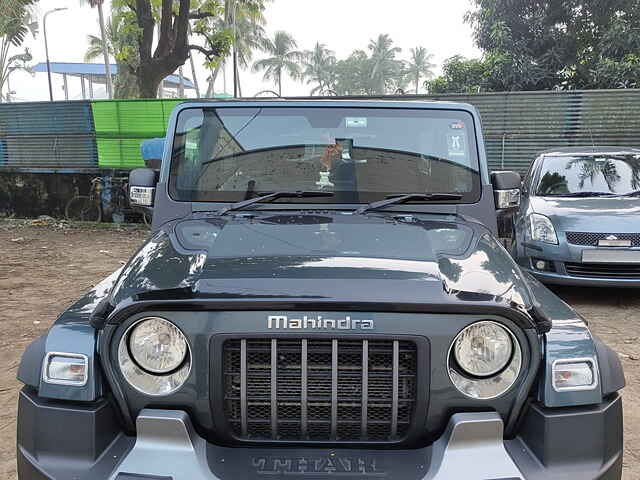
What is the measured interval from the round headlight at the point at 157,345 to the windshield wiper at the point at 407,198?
119 cm

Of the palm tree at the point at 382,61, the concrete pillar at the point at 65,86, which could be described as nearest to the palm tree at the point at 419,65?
the palm tree at the point at 382,61

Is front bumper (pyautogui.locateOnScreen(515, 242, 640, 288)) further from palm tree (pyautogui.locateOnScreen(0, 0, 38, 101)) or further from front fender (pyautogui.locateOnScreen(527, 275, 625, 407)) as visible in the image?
palm tree (pyautogui.locateOnScreen(0, 0, 38, 101))

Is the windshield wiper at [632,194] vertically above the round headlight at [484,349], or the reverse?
the windshield wiper at [632,194]

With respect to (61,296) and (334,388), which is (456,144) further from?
(61,296)

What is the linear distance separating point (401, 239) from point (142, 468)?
122cm

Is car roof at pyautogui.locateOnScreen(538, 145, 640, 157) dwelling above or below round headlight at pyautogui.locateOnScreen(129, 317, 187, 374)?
above

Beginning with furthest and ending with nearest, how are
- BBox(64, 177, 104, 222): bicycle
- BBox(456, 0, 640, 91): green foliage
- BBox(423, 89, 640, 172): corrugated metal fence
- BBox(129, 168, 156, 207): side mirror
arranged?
BBox(456, 0, 640, 91): green foliage → BBox(64, 177, 104, 222): bicycle → BBox(423, 89, 640, 172): corrugated metal fence → BBox(129, 168, 156, 207): side mirror

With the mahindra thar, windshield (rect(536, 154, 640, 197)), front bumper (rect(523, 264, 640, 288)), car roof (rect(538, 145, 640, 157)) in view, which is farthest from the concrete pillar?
the mahindra thar

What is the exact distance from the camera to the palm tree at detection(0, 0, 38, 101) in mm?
14875

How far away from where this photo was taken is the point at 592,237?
5.42 meters

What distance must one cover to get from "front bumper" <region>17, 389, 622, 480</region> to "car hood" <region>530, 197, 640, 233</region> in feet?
13.4

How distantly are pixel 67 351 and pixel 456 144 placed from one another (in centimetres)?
211

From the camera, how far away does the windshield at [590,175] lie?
617 centimetres

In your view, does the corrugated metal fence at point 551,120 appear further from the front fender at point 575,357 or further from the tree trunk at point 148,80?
the tree trunk at point 148,80
